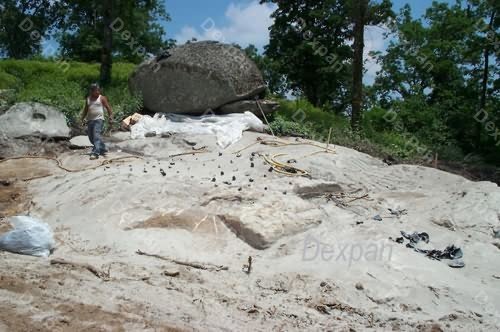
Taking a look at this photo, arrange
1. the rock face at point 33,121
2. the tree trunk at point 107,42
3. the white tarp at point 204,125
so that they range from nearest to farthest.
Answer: the rock face at point 33,121
the white tarp at point 204,125
the tree trunk at point 107,42

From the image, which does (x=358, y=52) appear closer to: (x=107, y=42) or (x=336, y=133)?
(x=336, y=133)

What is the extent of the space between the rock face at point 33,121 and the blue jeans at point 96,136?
1.20 metres

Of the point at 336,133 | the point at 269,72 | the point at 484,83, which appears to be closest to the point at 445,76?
the point at 484,83

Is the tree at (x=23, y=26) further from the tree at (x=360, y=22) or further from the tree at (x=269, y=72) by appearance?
the tree at (x=360, y=22)

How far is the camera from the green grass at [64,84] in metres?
10.6

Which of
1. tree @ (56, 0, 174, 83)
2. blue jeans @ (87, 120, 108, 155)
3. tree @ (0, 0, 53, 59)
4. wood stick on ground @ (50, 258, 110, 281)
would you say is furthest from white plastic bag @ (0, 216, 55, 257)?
tree @ (0, 0, 53, 59)

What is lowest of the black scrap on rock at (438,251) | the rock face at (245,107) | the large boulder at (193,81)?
the black scrap on rock at (438,251)

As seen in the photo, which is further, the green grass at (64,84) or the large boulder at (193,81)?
the large boulder at (193,81)

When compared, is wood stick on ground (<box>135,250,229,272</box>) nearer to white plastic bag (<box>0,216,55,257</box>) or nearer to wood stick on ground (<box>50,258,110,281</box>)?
wood stick on ground (<box>50,258,110,281</box>)

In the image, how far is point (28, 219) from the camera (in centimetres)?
514

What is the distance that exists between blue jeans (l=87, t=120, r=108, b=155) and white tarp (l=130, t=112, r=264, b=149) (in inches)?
51.4

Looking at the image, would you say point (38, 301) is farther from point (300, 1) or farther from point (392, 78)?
point (392, 78)

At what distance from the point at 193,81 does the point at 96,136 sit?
3148mm

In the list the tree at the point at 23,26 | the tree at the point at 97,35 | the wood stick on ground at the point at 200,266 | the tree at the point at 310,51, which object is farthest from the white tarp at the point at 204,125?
the tree at the point at 23,26
